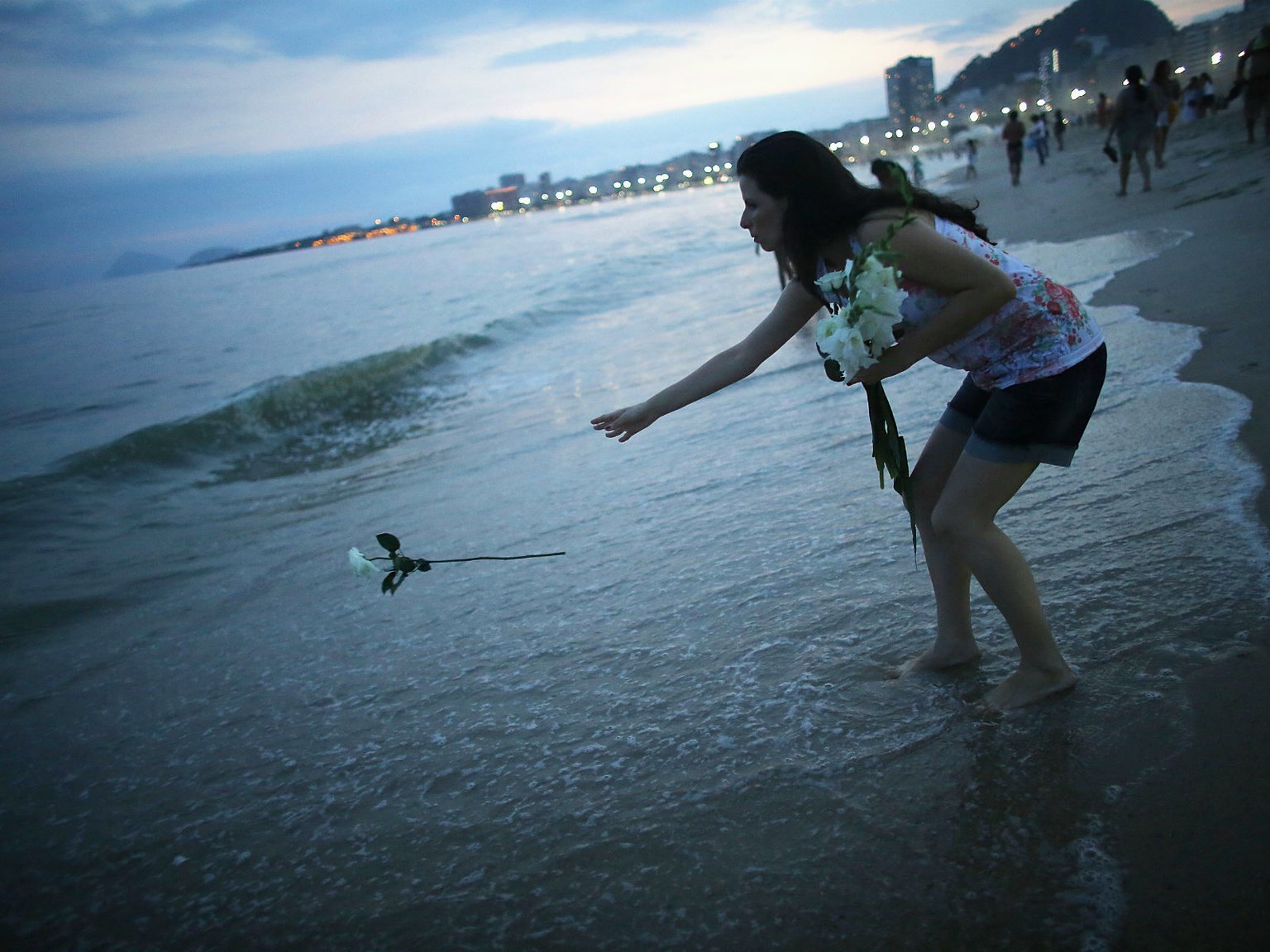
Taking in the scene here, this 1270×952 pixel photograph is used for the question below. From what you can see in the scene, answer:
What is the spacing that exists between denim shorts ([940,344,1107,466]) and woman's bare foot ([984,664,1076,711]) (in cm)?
71

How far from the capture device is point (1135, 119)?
14039 millimetres

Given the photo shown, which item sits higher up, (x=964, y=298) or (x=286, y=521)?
(x=964, y=298)

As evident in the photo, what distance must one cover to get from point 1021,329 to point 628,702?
1897 millimetres

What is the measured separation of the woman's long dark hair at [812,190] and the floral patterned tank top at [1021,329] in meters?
0.22

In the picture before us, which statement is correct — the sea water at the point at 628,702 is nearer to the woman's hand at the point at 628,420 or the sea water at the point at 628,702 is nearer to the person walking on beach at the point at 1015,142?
the woman's hand at the point at 628,420

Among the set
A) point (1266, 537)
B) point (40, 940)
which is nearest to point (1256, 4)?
point (1266, 537)

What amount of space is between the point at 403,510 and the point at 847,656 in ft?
14.6

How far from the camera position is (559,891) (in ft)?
7.73

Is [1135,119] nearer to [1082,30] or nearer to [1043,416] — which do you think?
[1043,416]

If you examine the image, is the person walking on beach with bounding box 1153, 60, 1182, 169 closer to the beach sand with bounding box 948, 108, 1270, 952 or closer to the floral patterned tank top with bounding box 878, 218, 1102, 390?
the beach sand with bounding box 948, 108, 1270, 952

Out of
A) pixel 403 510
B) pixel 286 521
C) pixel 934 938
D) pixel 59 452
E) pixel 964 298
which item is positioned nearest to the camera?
pixel 934 938

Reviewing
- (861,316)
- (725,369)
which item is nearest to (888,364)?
(861,316)

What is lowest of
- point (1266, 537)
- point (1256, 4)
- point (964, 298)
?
point (1266, 537)

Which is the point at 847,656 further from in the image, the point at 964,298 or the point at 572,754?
the point at 964,298
